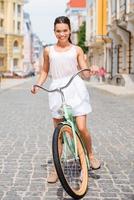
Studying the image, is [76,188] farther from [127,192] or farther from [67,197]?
[127,192]

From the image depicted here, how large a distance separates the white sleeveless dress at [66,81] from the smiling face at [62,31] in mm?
143

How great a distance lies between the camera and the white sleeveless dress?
540 centimetres

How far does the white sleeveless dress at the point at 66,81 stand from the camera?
5398 mm

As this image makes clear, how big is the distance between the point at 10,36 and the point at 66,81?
8949 cm

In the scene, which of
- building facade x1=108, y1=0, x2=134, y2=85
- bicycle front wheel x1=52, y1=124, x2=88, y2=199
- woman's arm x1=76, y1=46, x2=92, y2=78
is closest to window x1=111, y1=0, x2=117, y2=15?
building facade x1=108, y1=0, x2=134, y2=85

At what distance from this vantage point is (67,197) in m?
5.04

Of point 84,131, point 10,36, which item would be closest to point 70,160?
point 84,131

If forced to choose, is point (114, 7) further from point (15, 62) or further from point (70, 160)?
point (15, 62)

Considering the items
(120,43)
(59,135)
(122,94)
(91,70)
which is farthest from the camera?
(120,43)

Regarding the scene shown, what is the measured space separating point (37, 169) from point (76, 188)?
4.75 ft

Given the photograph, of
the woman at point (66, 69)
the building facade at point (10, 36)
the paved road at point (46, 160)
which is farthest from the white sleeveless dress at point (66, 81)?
the building facade at point (10, 36)

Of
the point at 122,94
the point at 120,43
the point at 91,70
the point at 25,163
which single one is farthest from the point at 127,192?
the point at 120,43

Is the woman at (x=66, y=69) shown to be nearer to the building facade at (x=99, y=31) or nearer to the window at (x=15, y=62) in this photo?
the building facade at (x=99, y=31)

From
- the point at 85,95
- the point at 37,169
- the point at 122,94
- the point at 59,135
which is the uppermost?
the point at 85,95
